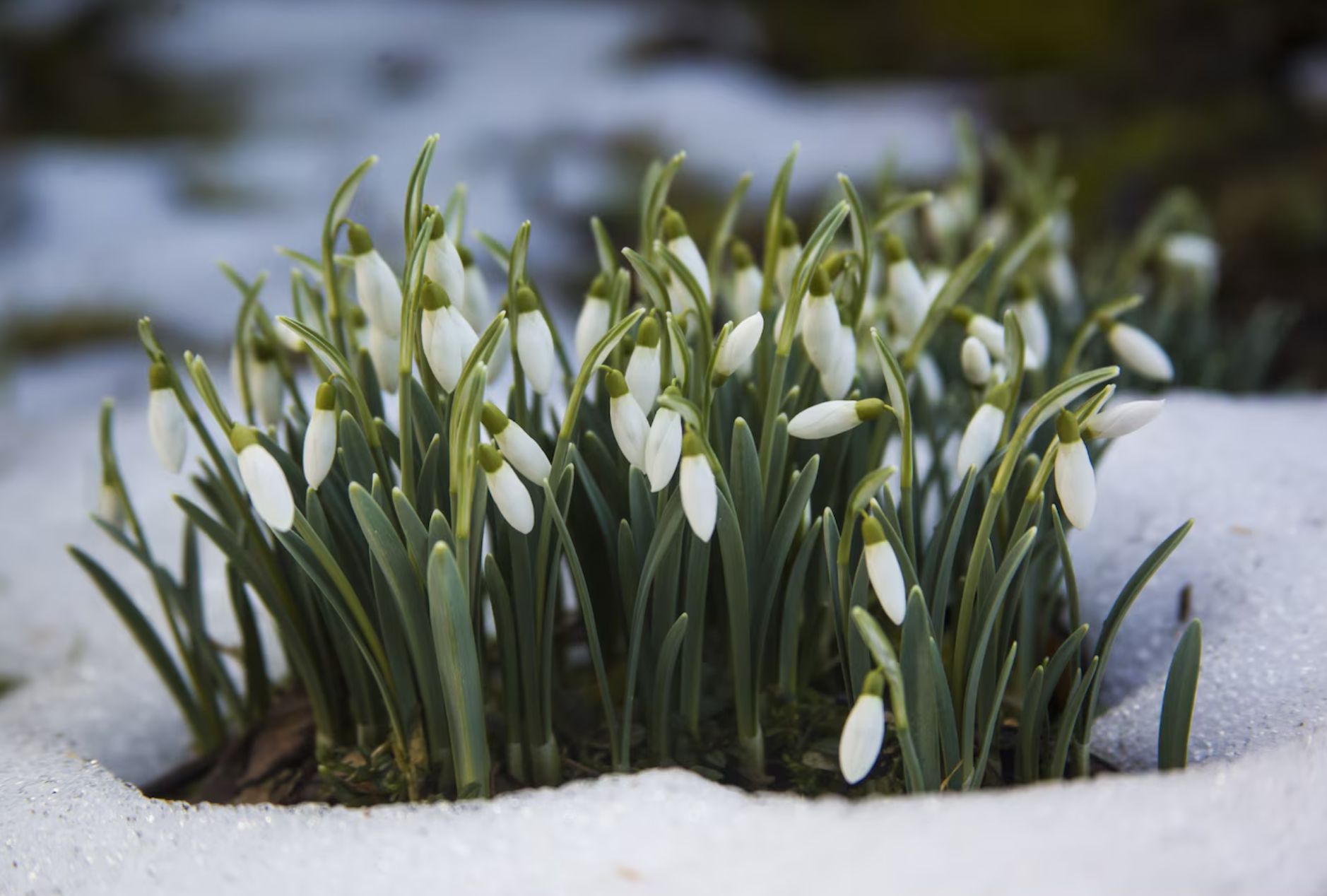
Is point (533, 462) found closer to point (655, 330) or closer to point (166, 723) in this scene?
point (655, 330)

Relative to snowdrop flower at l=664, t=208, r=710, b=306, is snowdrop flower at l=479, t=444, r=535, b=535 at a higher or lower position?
lower

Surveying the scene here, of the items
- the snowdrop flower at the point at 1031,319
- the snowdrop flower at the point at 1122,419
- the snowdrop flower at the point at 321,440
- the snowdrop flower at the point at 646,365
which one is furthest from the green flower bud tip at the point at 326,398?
the snowdrop flower at the point at 1031,319

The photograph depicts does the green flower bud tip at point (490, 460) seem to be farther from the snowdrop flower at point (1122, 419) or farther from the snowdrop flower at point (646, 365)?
the snowdrop flower at point (1122, 419)

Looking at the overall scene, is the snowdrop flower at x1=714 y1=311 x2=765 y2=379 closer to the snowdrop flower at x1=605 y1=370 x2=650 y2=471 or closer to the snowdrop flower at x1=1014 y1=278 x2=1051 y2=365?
the snowdrop flower at x1=605 y1=370 x2=650 y2=471

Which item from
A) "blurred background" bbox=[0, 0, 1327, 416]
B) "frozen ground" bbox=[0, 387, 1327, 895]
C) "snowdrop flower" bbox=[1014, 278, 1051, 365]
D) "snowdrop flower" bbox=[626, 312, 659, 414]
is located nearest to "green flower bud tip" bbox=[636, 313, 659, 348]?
"snowdrop flower" bbox=[626, 312, 659, 414]

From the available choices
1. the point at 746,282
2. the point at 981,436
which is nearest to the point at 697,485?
the point at 981,436

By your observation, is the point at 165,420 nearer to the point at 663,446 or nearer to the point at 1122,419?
the point at 663,446

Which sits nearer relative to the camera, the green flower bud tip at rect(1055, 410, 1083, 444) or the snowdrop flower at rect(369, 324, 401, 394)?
the green flower bud tip at rect(1055, 410, 1083, 444)
